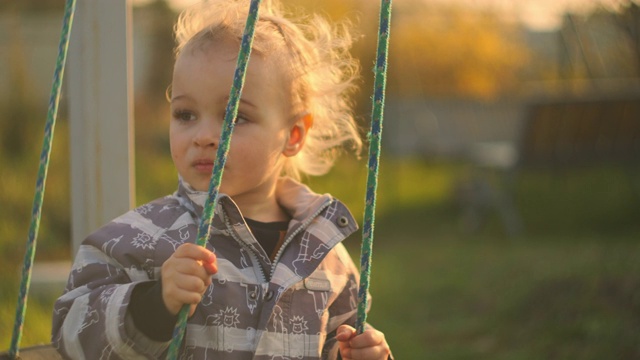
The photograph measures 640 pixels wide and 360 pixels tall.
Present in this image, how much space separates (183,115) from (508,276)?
380cm

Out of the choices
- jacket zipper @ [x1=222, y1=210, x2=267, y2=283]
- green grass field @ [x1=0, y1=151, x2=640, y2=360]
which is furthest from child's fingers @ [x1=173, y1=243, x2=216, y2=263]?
green grass field @ [x1=0, y1=151, x2=640, y2=360]

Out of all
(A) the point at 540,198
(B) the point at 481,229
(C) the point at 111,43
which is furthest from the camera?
(A) the point at 540,198

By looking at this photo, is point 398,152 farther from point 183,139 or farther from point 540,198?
point 183,139

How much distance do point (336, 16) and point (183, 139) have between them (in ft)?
31.0

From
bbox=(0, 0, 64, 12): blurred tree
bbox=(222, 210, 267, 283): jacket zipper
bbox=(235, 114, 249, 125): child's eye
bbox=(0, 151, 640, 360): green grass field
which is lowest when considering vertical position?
bbox=(0, 151, 640, 360): green grass field

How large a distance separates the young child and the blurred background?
69 centimetres

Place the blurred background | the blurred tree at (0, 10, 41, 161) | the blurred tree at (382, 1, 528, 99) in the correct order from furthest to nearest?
the blurred tree at (382, 1, 528, 99) → the blurred tree at (0, 10, 41, 161) → the blurred background

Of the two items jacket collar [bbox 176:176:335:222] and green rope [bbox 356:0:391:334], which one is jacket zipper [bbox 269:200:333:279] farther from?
green rope [bbox 356:0:391:334]

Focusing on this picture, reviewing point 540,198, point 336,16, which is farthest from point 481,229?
point 336,16

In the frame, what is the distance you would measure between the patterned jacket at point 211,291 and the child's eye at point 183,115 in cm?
14

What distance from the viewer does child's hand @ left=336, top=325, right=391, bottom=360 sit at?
6.00ft

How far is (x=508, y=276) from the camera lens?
Result: 18.0 feet

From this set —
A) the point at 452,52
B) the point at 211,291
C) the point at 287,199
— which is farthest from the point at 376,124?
the point at 452,52

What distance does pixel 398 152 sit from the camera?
39.1 ft
